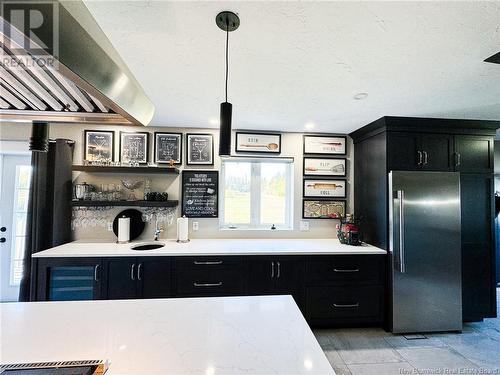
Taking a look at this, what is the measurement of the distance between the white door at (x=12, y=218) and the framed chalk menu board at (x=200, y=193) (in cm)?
187

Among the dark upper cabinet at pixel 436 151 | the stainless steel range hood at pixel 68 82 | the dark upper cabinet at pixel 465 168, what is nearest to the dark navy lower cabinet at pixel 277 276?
the dark upper cabinet at pixel 465 168

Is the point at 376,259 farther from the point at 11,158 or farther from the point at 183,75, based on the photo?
the point at 11,158

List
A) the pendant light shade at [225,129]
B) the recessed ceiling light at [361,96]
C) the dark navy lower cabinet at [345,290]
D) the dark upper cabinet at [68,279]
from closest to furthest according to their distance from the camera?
the pendant light shade at [225,129]
the recessed ceiling light at [361,96]
the dark upper cabinet at [68,279]
the dark navy lower cabinet at [345,290]

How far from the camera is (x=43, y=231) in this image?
8.73 ft

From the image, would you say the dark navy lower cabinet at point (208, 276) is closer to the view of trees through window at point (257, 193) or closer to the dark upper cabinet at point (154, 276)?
the dark upper cabinet at point (154, 276)

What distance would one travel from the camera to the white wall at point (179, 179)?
116 inches

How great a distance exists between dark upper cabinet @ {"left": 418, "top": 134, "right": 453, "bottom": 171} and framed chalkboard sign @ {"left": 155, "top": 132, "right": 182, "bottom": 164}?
2.82 meters

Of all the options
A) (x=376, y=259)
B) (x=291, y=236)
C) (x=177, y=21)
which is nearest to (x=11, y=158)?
(x=177, y=21)

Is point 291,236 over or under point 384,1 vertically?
under

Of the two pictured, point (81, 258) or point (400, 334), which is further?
point (400, 334)

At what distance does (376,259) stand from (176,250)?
7.04 feet

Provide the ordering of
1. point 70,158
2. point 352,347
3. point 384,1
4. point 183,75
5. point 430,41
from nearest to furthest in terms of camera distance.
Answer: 1. point 384,1
2. point 430,41
3. point 183,75
4. point 352,347
5. point 70,158

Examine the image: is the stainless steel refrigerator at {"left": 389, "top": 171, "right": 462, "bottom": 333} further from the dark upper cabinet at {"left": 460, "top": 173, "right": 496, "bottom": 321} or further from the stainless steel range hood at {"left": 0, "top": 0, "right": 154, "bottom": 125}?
the stainless steel range hood at {"left": 0, "top": 0, "right": 154, "bottom": 125}

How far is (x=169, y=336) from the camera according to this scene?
3.17 ft
